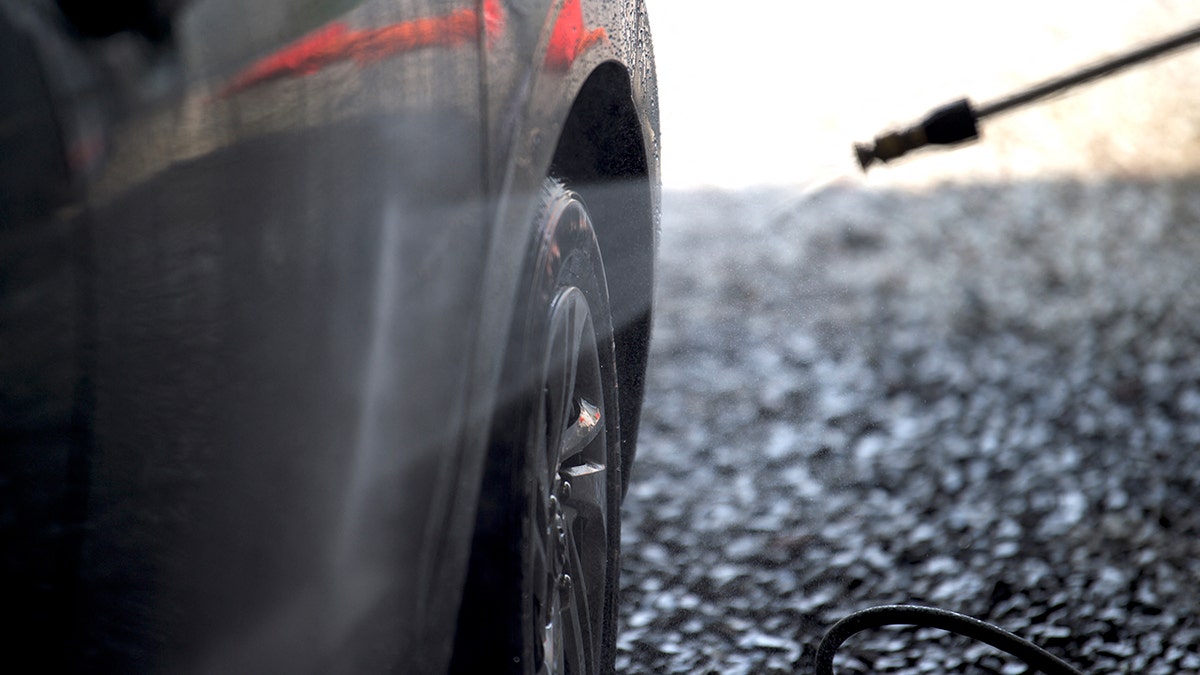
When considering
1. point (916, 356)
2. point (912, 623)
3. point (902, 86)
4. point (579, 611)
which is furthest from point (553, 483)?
point (902, 86)

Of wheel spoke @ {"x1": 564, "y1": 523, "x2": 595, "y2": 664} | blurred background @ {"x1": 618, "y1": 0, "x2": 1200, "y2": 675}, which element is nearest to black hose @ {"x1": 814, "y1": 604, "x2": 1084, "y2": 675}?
blurred background @ {"x1": 618, "y1": 0, "x2": 1200, "y2": 675}

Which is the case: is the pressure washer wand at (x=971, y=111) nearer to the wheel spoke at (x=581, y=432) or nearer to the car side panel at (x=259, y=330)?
the wheel spoke at (x=581, y=432)

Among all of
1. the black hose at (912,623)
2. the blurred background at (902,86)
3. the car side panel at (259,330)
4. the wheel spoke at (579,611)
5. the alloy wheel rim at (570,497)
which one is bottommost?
the black hose at (912,623)

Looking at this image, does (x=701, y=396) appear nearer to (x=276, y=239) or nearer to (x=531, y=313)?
(x=531, y=313)

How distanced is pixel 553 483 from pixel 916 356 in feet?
8.35

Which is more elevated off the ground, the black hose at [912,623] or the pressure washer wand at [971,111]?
the pressure washer wand at [971,111]

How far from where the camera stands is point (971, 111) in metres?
Result: 1.47

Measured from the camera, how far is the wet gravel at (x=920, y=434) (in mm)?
2311

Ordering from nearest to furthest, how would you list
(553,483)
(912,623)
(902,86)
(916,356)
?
(553,483)
(912,623)
(916,356)
(902,86)

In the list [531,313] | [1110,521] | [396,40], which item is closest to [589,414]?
[531,313]

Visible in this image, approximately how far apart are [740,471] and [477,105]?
6.70ft

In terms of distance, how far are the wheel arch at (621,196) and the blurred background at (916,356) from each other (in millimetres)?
571

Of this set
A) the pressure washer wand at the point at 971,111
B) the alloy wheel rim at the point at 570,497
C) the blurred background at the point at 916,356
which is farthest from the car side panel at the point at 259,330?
the blurred background at the point at 916,356

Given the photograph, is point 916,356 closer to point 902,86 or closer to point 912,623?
point 912,623
